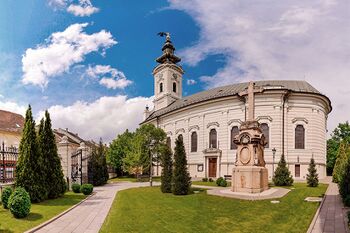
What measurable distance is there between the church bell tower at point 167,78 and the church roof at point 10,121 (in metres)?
29.6

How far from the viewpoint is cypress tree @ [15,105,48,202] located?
1638cm

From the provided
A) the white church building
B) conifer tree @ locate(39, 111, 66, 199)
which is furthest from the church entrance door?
conifer tree @ locate(39, 111, 66, 199)

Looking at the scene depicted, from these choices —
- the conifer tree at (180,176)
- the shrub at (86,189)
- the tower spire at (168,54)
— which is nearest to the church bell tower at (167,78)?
the tower spire at (168,54)

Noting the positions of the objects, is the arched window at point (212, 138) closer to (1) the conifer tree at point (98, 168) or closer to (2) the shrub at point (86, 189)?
(1) the conifer tree at point (98, 168)

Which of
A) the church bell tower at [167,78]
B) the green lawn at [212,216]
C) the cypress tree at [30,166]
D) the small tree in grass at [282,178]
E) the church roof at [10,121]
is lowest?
the small tree in grass at [282,178]

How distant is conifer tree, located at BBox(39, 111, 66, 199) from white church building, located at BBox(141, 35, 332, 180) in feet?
81.1

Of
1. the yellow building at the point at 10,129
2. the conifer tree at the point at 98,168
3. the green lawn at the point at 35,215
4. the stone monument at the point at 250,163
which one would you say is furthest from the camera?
the yellow building at the point at 10,129

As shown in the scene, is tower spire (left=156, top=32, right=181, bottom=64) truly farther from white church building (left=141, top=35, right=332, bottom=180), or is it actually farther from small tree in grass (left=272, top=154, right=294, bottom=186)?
small tree in grass (left=272, top=154, right=294, bottom=186)

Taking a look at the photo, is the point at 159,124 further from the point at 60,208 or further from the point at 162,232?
the point at 162,232

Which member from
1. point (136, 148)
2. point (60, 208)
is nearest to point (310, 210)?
point (60, 208)

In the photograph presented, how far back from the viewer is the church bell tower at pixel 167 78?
63400 millimetres

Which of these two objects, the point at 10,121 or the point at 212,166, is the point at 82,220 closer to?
the point at 212,166

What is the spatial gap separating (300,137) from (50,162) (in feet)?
112

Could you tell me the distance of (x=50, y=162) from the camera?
1892 cm
